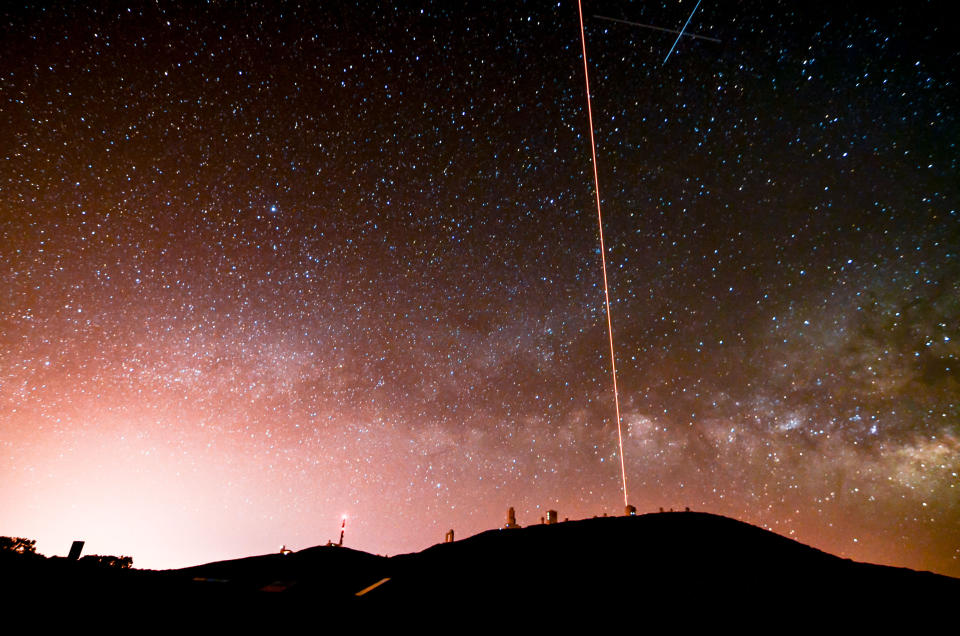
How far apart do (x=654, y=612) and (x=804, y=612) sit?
123 inches

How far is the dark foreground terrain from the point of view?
839 centimetres

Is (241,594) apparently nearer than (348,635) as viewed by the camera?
No

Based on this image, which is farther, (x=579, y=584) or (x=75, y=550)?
(x=75, y=550)

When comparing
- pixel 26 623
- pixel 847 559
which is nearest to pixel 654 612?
pixel 847 559

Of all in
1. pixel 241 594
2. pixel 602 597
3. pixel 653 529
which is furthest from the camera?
pixel 653 529

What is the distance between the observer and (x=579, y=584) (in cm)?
976

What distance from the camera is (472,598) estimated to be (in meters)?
A: 9.33

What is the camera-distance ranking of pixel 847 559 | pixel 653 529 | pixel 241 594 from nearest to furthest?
pixel 241 594 → pixel 847 559 → pixel 653 529

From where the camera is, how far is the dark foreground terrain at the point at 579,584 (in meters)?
8.39

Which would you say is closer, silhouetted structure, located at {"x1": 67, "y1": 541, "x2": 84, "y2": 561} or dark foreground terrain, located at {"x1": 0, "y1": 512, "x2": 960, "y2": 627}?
dark foreground terrain, located at {"x1": 0, "y1": 512, "x2": 960, "y2": 627}

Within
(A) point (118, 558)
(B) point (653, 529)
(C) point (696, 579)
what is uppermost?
(B) point (653, 529)

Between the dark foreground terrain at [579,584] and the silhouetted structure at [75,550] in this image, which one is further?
the silhouetted structure at [75,550]

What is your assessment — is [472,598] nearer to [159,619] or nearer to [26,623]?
[159,619]

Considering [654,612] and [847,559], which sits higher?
[847,559]
